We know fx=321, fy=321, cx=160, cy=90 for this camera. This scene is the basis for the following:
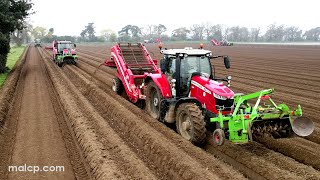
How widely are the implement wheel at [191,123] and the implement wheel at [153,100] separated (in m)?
1.62

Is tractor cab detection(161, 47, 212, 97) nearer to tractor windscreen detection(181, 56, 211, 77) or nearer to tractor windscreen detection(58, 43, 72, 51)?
tractor windscreen detection(181, 56, 211, 77)

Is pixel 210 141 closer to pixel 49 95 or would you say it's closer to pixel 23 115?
pixel 23 115

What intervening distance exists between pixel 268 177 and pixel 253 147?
1.46 m

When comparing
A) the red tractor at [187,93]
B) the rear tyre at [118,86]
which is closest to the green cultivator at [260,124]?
the red tractor at [187,93]

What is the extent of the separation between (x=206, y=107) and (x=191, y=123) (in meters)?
0.70

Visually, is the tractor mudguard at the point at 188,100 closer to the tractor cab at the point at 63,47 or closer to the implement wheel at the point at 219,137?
the implement wheel at the point at 219,137

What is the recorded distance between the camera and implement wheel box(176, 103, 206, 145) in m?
7.13

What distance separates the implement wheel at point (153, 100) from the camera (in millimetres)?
9559

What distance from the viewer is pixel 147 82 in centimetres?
1046

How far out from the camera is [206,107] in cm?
775

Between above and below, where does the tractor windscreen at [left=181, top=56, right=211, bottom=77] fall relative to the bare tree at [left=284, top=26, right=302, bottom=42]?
below

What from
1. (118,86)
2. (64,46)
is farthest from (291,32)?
(118,86)

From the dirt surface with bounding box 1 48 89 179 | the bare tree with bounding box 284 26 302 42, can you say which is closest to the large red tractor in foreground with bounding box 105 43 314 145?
the dirt surface with bounding box 1 48 89 179

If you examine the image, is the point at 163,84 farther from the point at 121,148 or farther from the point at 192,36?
the point at 192,36
